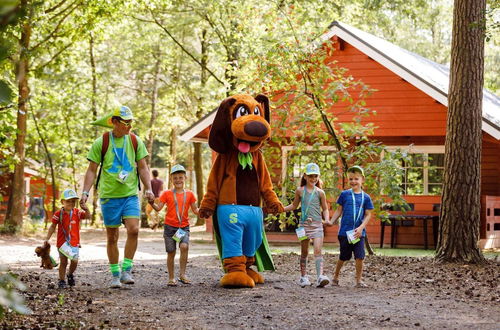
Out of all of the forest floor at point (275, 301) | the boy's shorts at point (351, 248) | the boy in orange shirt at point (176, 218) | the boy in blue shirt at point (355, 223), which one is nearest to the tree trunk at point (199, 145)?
the forest floor at point (275, 301)

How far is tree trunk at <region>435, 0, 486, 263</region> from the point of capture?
12.1 meters

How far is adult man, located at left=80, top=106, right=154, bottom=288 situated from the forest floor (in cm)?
52

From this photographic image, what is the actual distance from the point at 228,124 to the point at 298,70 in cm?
465

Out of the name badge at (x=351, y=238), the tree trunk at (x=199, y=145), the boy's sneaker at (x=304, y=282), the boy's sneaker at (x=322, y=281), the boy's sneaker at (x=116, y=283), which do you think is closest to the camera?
the boy's sneaker at (x=116, y=283)

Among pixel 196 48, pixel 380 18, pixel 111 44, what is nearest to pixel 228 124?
pixel 380 18

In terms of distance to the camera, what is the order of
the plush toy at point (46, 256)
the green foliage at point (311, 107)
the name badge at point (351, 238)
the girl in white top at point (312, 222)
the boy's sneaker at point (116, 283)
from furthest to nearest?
the green foliage at point (311, 107) → the girl in white top at point (312, 222) → the name badge at point (351, 238) → the plush toy at point (46, 256) → the boy's sneaker at point (116, 283)

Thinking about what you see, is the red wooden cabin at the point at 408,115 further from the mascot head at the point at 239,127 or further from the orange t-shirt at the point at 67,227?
the orange t-shirt at the point at 67,227

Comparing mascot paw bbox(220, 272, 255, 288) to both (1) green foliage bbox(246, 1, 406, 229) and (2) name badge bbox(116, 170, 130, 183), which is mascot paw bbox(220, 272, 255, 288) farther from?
(1) green foliage bbox(246, 1, 406, 229)

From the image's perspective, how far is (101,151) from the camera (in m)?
8.66

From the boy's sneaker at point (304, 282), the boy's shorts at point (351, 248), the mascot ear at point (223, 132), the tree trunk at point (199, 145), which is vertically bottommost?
the boy's sneaker at point (304, 282)

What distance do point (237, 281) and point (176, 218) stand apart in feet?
3.80

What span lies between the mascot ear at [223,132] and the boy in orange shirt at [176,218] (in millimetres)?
525

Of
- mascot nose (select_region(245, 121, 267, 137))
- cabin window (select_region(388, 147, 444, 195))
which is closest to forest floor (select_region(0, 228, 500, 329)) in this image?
mascot nose (select_region(245, 121, 267, 137))

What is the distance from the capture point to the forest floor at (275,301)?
635cm
